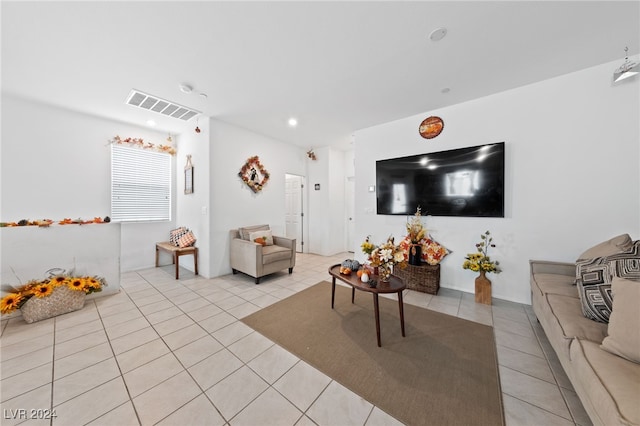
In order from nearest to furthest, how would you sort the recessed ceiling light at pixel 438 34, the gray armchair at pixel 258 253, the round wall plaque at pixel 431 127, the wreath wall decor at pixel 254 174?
the recessed ceiling light at pixel 438 34
the round wall plaque at pixel 431 127
the gray armchair at pixel 258 253
the wreath wall decor at pixel 254 174

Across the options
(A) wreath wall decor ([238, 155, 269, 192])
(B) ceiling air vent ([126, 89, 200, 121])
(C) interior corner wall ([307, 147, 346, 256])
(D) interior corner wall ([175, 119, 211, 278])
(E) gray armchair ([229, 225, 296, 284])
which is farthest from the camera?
(C) interior corner wall ([307, 147, 346, 256])

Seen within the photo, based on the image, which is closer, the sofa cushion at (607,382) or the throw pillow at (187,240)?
the sofa cushion at (607,382)

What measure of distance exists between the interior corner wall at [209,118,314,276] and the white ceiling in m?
0.83

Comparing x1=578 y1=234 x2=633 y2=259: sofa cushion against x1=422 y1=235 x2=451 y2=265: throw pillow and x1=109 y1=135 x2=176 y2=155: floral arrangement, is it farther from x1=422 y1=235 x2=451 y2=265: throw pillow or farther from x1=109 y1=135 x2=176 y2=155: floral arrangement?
x1=109 y1=135 x2=176 y2=155: floral arrangement

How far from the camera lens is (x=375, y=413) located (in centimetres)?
130

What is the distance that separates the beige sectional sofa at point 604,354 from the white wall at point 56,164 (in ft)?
19.0

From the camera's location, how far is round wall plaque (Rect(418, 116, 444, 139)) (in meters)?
3.25

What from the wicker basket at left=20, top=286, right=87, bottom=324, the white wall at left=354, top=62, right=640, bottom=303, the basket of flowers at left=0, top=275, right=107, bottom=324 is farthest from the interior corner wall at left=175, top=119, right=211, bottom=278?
the white wall at left=354, top=62, right=640, bottom=303

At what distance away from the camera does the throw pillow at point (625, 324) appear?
1.08m

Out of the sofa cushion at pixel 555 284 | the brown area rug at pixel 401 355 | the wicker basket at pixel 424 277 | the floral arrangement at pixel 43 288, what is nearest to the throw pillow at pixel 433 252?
the wicker basket at pixel 424 277

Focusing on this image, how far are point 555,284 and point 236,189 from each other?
443 centimetres

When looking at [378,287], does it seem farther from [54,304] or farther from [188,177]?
[188,177]

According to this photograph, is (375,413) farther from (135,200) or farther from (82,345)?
(135,200)

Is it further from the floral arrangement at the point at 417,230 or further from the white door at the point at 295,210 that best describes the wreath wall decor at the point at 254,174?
the floral arrangement at the point at 417,230
